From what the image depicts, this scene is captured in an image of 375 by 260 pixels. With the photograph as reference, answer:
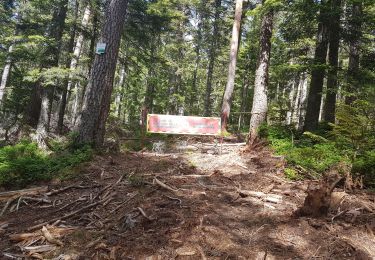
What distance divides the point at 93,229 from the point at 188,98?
2880 cm

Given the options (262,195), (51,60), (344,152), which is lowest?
(262,195)

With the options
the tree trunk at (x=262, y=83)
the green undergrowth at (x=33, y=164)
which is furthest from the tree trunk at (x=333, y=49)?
the green undergrowth at (x=33, y=164)

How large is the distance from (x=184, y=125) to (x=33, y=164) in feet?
15.6

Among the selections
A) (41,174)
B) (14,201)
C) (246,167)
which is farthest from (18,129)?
(246,167)

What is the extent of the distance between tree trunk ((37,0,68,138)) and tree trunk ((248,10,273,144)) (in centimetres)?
774

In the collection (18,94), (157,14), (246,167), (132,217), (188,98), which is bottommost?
(132,217)

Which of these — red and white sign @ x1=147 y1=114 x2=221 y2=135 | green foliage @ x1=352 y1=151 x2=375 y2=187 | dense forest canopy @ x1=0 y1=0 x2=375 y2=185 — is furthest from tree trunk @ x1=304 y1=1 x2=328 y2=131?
green foliage @ x1=352 y1=151 x2=375 y2=187

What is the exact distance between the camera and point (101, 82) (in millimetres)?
8461

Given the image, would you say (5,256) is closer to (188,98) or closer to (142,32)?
(142,32)

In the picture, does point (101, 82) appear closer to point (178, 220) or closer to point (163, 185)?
point (163, 185)

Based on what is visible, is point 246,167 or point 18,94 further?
point 18,94

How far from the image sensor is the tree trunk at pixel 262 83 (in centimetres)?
1032

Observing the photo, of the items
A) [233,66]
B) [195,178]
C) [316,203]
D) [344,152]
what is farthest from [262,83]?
[233,66]

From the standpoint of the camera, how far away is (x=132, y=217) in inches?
182
